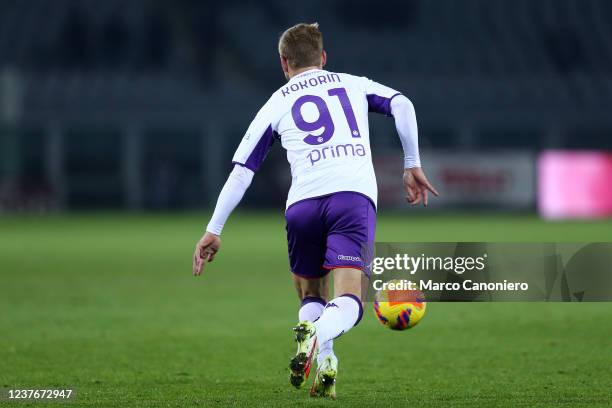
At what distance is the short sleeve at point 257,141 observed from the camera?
604 cm

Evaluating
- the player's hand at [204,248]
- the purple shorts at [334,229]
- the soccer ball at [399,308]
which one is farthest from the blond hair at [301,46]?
the soccer ball at [399,308]

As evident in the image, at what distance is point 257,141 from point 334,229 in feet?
1.98

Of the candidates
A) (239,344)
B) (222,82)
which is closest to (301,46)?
(239,344)

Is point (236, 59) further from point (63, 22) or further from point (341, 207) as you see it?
point (341, 207)

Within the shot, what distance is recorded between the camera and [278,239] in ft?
76.2

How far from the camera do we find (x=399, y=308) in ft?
23.5

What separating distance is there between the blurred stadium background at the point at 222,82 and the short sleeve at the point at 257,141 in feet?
102

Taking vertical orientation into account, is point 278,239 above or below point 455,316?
above

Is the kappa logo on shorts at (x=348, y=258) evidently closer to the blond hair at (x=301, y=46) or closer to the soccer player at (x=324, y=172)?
the soccer player at (x=324, y=172)

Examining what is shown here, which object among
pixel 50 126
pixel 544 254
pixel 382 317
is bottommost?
pixel 382 317

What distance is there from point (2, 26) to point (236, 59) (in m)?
9.81

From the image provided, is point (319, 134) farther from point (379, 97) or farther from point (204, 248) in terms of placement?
point (204, 248)

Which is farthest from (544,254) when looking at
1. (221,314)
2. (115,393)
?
(221,314)

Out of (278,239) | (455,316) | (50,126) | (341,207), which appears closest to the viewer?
(341,207)
